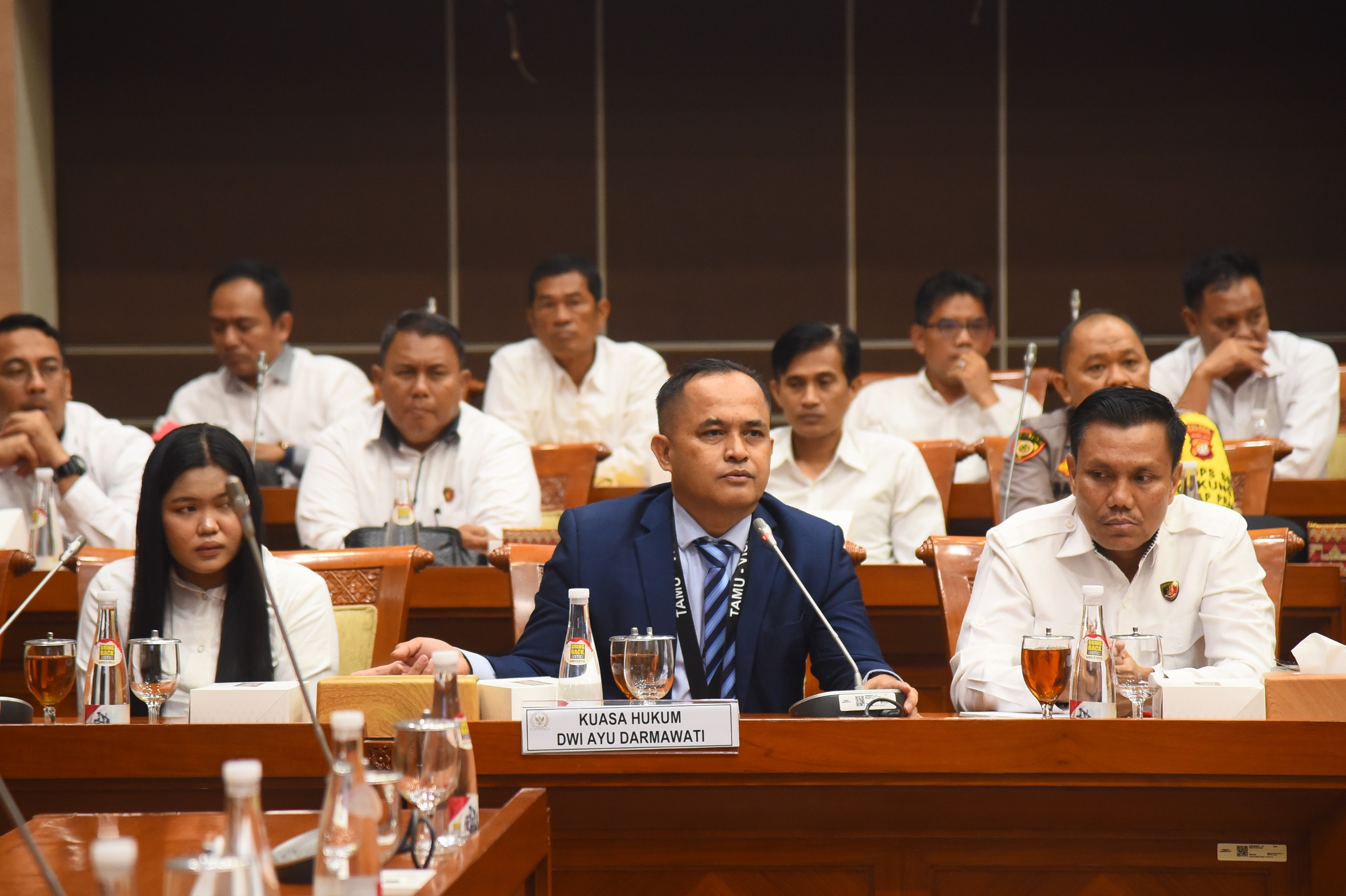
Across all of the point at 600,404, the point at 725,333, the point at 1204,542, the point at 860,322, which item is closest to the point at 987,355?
the point at 860,322

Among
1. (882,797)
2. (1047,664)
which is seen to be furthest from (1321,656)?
(882,797)

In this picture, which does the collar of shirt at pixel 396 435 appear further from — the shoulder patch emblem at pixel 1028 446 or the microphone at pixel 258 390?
the shoulder patch emblem at pixel 1028 446

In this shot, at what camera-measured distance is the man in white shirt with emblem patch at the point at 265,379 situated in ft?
15.5

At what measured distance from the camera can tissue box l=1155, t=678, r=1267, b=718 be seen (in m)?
1.79

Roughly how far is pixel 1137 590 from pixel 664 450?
828 mm

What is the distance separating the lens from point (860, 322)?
5.86 metres

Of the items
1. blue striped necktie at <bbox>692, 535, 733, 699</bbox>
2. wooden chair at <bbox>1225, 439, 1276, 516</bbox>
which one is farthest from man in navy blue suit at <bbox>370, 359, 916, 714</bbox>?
wooden chair at <bbox>1225, 439, 1276, 516</bbox>

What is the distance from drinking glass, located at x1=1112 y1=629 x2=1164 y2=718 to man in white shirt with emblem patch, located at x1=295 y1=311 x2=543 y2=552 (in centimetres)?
207

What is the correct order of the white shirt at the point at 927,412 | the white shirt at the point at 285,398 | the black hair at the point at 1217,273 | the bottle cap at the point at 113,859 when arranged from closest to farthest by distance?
the bottle cap at the point at 113,859 < the black hair at the point at 1217,273 < the white shirt at the point at 927,412 < the white shirt at the point at 285,398

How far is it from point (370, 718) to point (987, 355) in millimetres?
4392

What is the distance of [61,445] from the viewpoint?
379 cm

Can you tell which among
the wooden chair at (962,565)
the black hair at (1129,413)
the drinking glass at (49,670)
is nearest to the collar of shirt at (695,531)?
the wooden chair at (962,565)

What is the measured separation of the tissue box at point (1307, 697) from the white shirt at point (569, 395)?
3.29 m

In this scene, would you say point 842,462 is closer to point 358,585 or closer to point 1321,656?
point 358,585
